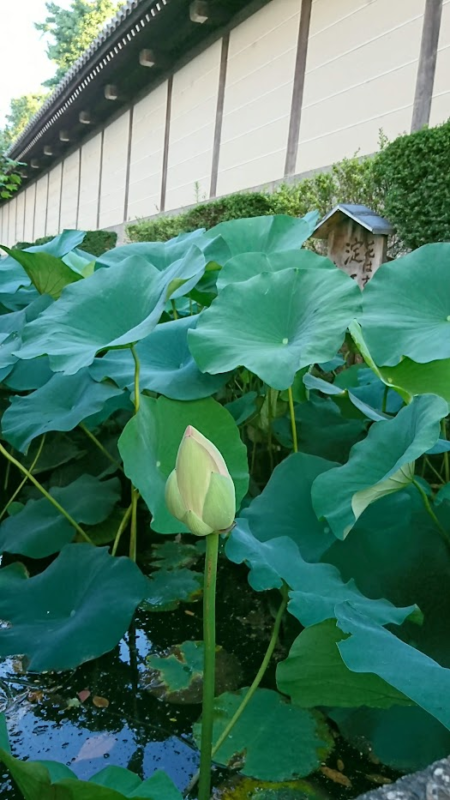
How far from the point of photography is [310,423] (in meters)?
1.03

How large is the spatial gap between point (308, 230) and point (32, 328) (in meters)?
0.52

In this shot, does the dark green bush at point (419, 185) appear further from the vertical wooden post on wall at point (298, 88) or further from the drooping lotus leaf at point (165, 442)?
the drooping lotus leaf at point (165, 442)

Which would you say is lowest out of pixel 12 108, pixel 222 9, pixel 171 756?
pixel 171 756

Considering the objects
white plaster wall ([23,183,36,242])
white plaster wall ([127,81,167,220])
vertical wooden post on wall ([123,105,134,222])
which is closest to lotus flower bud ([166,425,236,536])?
white plaster wall ([127,81,167,220])

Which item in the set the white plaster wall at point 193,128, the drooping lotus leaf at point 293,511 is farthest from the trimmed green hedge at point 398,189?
the drooping lotus leaf at point 293,511

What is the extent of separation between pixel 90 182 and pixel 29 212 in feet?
17.6

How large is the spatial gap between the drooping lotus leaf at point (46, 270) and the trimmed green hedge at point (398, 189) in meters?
2.62

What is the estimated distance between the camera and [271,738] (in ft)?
2.23

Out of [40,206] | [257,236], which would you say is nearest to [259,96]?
[257,236]

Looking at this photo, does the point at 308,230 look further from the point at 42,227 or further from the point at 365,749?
the point at 42,227

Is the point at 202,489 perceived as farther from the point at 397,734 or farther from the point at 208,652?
the point at 397,734

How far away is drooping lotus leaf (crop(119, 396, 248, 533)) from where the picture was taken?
0.73 metres

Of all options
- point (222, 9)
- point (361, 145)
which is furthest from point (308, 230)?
point (222, 9)

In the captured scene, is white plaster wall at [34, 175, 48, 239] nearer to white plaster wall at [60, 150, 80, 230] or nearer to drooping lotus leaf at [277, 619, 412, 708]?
white plaster wall at [60, 150, 80, 230]
